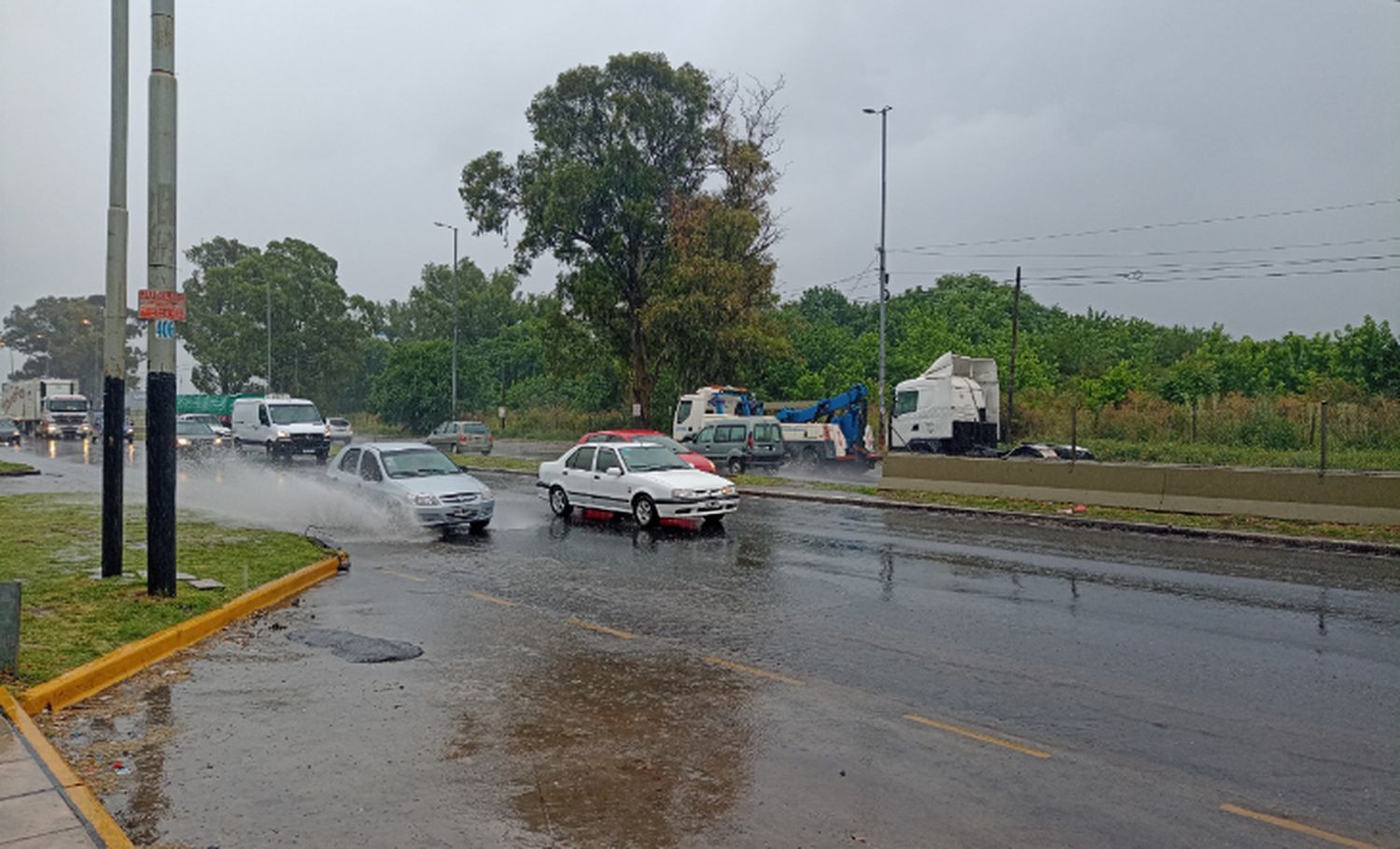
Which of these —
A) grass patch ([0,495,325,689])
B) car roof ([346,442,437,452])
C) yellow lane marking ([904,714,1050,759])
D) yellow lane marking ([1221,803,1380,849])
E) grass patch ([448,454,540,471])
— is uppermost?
car roof ([346,442,437,452])

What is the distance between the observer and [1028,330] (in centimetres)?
8075

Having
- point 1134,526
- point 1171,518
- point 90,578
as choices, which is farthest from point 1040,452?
point 90,578

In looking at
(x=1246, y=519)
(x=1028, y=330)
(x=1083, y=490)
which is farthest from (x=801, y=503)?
(x=1028, y=330)

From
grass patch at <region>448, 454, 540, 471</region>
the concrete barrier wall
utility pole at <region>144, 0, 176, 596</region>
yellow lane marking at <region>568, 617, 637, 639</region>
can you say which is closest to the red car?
the concrete barrier wall

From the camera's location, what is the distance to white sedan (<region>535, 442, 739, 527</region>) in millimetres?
18000

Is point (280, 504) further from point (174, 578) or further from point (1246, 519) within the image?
point (1246, 519)

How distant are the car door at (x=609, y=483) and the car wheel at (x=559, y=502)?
→ 1.03 meters

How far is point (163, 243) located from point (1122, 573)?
11659 millimetres


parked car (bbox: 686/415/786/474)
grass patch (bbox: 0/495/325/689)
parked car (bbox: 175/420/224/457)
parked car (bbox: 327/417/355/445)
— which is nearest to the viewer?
grass patch (bbox: 0/495/325/689)

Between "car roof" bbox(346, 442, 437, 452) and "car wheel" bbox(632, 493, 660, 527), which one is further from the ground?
"car roof" bbox(346, 442, 437, 452)

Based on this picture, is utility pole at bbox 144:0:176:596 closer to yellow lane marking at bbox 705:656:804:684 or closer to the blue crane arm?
yellow lane marking at bbox 705:656:804:684

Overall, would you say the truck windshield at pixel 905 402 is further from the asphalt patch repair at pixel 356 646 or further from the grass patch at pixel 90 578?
the asphalt patch repair at pixel 356 646

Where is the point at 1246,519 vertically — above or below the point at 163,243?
below

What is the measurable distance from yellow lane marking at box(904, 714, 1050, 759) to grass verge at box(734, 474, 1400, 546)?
12391 millimetres
